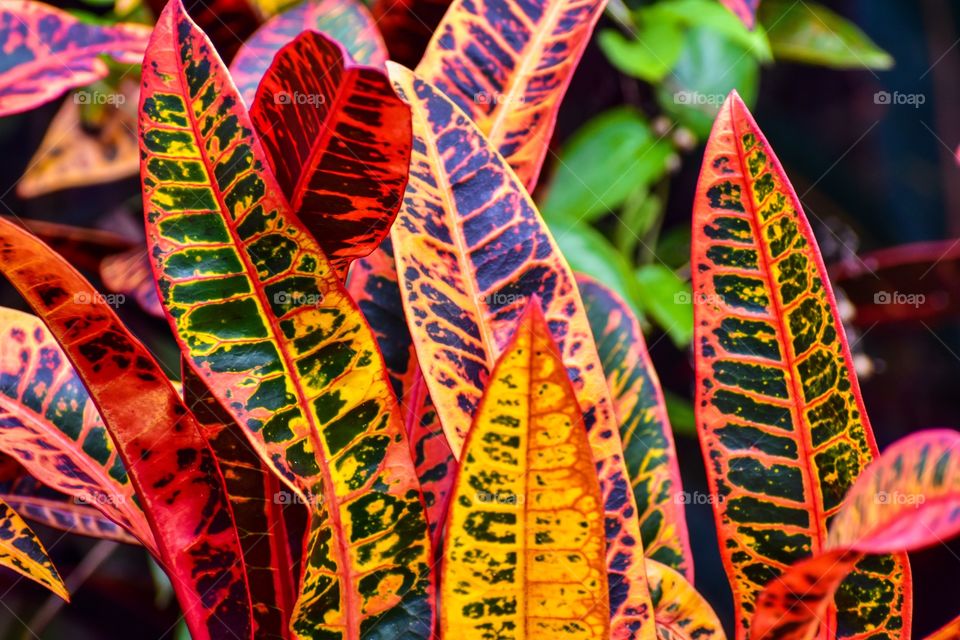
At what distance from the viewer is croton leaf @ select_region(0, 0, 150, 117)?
0.57 m

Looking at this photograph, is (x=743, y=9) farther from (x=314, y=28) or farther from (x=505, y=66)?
(x=314, y=28)

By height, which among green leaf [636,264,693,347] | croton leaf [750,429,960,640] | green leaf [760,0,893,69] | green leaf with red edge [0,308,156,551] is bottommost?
green leaf with red edge [0,308,156,551]

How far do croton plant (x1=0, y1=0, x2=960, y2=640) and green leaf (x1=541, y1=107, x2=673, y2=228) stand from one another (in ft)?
1.44

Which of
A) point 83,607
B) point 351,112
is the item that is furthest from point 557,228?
point 83,607

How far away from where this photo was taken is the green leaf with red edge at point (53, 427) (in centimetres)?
48

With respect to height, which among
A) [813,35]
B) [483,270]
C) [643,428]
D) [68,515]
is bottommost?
[68,515]

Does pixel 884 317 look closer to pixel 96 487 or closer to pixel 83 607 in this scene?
pixel 96 487

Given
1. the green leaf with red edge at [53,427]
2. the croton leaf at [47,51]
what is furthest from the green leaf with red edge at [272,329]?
the croton leaf at [47,51]

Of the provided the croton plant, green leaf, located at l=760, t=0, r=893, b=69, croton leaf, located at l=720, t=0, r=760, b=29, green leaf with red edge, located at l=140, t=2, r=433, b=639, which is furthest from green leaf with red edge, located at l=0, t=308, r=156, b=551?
green leaf, located at l=760, t=0, r=893, b=69

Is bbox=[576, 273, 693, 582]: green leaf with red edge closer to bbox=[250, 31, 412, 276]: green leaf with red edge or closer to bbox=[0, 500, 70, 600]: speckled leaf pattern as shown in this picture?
bbox=[250, 31, 412, 276]: green leaf with red edge

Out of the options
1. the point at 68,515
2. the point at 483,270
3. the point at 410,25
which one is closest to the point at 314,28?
the point at 410,25

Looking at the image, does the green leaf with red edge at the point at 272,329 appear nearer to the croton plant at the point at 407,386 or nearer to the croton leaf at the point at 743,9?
the croton plant at the point at 407,386

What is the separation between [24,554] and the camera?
449 millimetres

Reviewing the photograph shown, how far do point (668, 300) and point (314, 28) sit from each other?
494mm
